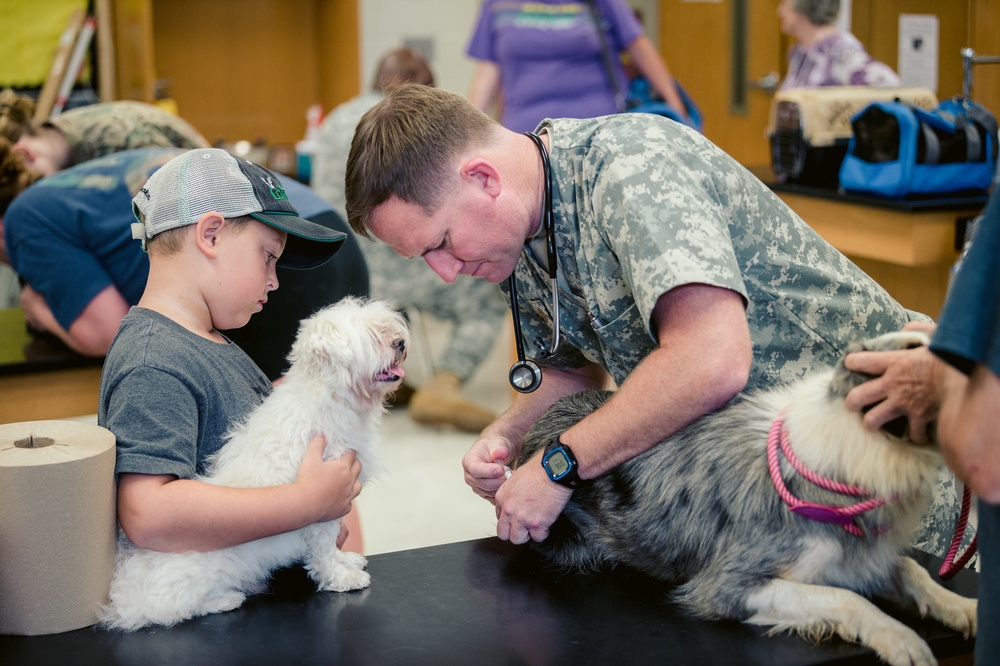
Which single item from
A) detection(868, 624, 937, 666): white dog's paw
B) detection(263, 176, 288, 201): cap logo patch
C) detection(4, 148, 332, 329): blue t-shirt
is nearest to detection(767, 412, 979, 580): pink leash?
detection(868, 624, 937, 666): white dog's paw

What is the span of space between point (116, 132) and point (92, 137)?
7 centimetres

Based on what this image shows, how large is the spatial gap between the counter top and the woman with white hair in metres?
4.35

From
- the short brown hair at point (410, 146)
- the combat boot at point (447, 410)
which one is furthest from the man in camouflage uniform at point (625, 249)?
the combat boot at point (447, 410)

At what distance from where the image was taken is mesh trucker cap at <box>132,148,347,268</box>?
1.62 m

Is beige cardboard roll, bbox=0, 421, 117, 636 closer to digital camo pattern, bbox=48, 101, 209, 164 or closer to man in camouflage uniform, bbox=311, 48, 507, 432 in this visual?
digital camo pattern, bbox=48, 101, 209, 164

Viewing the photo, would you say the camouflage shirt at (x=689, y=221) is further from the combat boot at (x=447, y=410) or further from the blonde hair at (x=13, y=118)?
the combat boot at (x=447, y=410)

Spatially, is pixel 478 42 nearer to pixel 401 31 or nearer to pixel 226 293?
pixel 401 31

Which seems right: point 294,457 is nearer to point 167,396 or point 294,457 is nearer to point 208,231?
point 167,396

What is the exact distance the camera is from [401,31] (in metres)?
7.01

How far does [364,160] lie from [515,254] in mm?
292

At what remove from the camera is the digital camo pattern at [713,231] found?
1.52 meters

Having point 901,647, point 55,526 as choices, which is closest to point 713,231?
point 901,647

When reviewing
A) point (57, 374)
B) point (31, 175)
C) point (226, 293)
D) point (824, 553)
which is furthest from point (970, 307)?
point (31, 175)

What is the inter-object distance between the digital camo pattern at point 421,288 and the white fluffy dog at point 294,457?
10.4 feet
